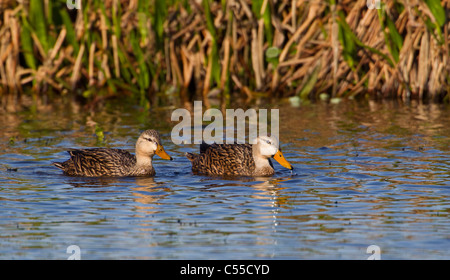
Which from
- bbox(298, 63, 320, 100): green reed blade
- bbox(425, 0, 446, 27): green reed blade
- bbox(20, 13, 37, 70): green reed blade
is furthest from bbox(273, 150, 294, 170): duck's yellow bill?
bbox(20, 13, 37, 70): green reed blade

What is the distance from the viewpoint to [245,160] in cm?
1236

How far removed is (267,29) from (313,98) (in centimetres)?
200

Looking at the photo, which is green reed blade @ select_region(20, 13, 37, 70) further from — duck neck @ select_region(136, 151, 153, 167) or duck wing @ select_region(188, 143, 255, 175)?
duck wing @ select_region(188, 143, 255, 175)

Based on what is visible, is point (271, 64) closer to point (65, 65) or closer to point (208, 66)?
point (208, 66)

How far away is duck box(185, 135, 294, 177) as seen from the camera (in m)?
12.2

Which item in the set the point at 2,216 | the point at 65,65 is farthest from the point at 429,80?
the point at 2,216

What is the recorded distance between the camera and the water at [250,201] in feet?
27.0

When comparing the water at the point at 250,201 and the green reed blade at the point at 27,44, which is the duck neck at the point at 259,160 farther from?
the green reed blade at the point at 27,44

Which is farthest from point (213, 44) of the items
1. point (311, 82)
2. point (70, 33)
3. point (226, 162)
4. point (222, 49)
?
point (226, 162)

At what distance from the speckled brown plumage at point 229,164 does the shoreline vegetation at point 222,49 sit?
6.02 m

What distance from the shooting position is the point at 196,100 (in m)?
19.5

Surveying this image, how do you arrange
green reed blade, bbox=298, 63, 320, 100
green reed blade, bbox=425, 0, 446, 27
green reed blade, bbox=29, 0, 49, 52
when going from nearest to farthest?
1. green reed blade, bbox=425, 0, 446, 27
2. green reed blade, bbox=298, 63, 320, 100
3. green reed blade, bbox=29, 0, 49, 52

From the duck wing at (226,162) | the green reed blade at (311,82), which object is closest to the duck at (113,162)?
the duck wing at (226,162)
